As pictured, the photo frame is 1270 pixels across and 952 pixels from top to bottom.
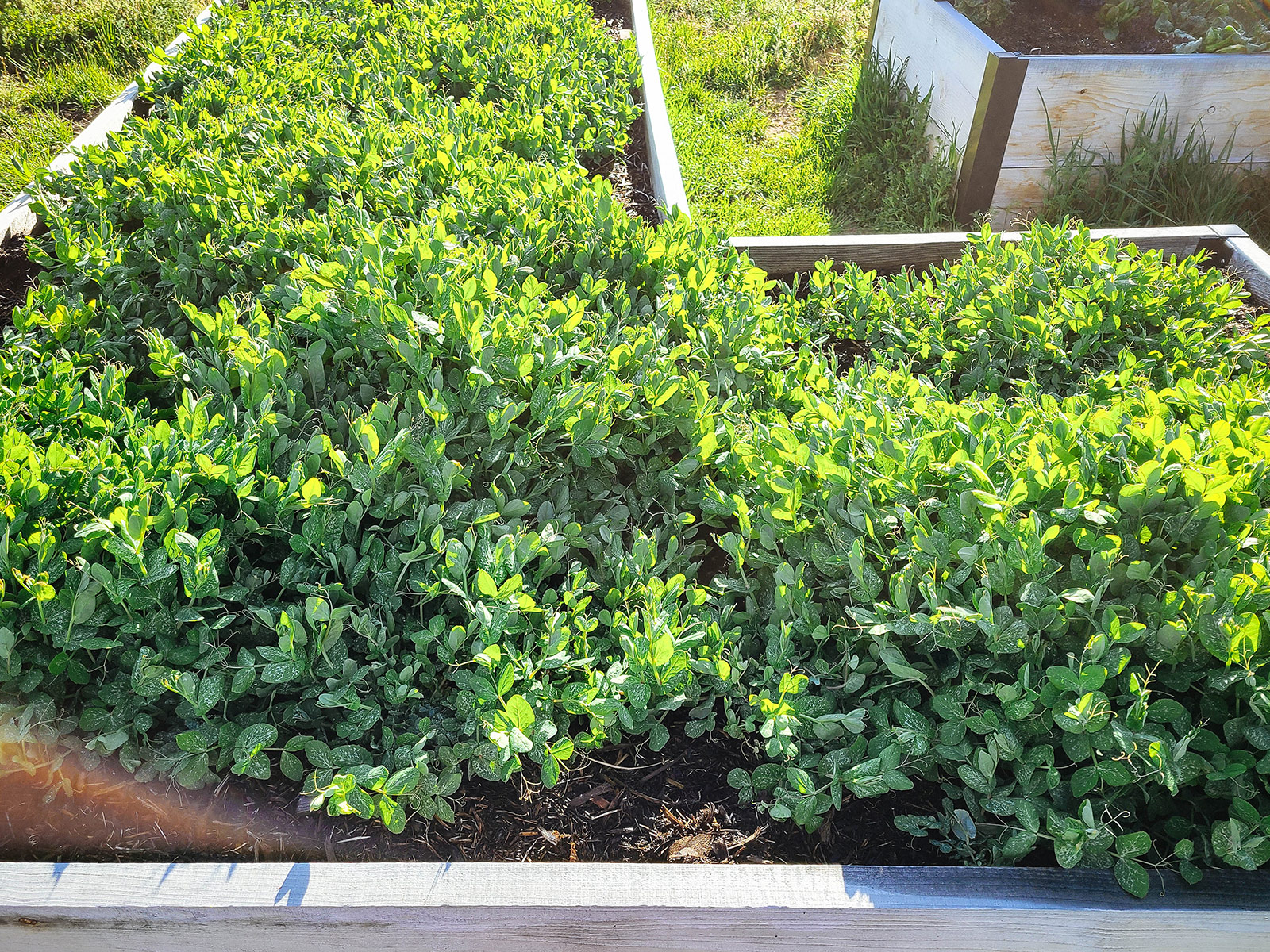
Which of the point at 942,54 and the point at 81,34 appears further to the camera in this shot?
the point at 81,34

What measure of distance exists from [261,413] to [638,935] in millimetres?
1362

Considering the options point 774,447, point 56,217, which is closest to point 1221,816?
point 774,447

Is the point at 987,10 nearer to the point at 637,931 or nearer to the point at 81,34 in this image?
the point at 637,931

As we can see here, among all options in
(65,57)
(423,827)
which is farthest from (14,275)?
(65,57)

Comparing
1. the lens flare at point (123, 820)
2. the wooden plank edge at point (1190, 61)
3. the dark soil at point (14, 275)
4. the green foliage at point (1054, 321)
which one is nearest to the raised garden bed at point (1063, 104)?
the wooden plank edge at point (1190, 61)

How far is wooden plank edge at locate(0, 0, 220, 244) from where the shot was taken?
3.18 metres

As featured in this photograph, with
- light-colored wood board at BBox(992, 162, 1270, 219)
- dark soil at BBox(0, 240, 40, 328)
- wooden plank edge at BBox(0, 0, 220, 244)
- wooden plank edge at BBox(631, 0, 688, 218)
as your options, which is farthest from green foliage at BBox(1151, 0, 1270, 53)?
dark soil at BBox(0, 240, 40, 328)

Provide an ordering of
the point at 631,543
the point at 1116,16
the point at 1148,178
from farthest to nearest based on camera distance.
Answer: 1. the point at 1116,16
2. the point at 1148,178
3. the point at 631,543

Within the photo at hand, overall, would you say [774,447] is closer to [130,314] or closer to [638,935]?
[638,935]

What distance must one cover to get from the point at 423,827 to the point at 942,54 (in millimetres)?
4678

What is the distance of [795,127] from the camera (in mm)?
5602

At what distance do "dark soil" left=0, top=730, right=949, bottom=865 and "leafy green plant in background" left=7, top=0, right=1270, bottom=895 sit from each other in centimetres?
7

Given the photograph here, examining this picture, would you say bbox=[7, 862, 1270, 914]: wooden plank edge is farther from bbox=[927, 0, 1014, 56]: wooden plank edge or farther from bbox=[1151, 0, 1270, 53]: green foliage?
bbox=[1151, 0, 1270, 53]: green foliage

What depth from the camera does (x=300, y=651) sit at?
5.30 ft
